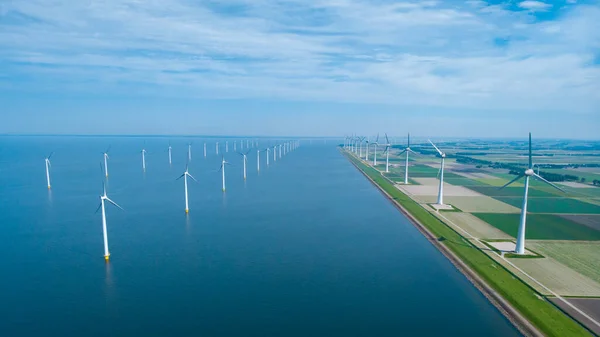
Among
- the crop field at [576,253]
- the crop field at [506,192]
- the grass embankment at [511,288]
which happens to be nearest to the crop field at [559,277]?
the crop field at [576,253]

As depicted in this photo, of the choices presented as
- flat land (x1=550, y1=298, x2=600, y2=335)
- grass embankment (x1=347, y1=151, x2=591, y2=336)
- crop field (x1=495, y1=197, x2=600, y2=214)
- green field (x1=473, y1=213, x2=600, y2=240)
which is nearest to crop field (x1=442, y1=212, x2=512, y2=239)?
green field (x1=473, y1=213, x2=600, y2=240)

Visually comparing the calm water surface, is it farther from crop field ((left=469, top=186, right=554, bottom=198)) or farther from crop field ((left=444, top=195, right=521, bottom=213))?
crop field ((left=469, top=186, right=554, bottom=198))

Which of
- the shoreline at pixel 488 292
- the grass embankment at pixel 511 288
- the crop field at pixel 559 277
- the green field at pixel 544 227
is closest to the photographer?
the grass embankment at pixel 511 288

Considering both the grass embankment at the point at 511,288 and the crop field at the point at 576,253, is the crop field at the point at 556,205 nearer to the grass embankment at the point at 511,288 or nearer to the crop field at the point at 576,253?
the crop field at the point at 576,253

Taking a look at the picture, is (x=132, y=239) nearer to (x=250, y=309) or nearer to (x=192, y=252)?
(x=192, y=252)

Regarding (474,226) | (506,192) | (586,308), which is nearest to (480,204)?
(474,226)

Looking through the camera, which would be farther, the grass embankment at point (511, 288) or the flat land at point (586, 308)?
the flat land at point (586, 308)
